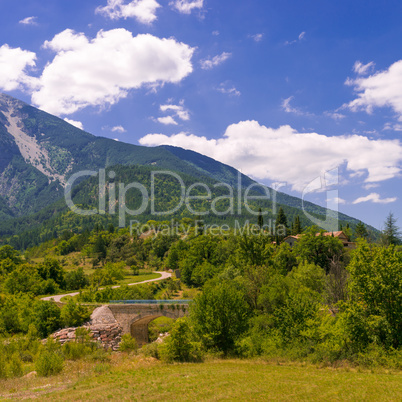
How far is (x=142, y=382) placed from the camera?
25.0m

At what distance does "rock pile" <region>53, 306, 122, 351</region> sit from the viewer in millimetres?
46156

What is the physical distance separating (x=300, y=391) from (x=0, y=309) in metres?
52.9

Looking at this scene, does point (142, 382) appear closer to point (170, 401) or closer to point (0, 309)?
point (170, 401)

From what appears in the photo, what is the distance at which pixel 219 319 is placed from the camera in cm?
3691

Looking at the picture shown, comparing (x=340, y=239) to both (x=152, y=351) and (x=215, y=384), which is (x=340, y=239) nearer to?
(x=152, y=351)

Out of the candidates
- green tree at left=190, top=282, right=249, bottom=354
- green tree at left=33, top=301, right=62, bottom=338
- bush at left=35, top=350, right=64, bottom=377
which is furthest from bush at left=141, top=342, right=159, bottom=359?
green tree at left=33, top=301, right=62, bottom=338

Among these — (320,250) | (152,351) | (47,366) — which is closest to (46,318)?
(47,366)

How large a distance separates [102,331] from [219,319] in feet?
66.7

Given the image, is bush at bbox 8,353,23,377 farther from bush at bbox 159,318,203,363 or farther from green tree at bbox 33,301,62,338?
green tree at bbox 33,301,62,338

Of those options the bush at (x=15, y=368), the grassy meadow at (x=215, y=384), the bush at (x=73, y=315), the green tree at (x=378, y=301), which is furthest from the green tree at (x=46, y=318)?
the green tree at (x=378, y=301)

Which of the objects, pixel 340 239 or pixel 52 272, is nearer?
pixel 52 272

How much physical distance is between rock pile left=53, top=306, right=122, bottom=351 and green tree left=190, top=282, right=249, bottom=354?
1610cm

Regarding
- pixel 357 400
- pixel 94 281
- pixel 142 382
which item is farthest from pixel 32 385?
pixel 94 281

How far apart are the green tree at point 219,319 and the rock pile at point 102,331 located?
52.8 ft
